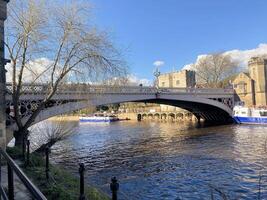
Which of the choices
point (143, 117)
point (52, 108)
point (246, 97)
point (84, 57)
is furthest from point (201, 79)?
point (84, 57)

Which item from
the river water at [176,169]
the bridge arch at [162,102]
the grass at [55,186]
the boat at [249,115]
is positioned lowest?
the river water at [176,169]

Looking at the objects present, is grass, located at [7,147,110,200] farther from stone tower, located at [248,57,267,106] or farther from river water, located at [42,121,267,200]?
stone tower, located at [248,57,267,106]

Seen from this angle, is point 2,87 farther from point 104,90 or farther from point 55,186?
point 104,90

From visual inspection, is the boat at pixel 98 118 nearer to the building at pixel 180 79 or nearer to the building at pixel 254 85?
the building at pixel 180 79

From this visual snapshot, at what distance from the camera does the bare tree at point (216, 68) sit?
240 ft

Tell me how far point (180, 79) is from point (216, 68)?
12157 millimetres

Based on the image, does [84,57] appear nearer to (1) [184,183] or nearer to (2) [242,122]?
(1) [184,183]

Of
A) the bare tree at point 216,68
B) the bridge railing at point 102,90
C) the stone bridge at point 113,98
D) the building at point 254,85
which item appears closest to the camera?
the bridge railing at point 102,90

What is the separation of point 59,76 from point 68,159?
7939 mm

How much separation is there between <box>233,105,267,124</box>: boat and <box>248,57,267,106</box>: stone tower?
9083 millimetres

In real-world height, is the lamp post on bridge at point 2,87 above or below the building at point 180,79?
below

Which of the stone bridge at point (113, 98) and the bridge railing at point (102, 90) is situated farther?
the stone bridge at point (113, 98)

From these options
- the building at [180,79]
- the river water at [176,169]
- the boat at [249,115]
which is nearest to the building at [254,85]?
the boat at [249,115]

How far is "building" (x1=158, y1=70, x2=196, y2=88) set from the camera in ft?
270
